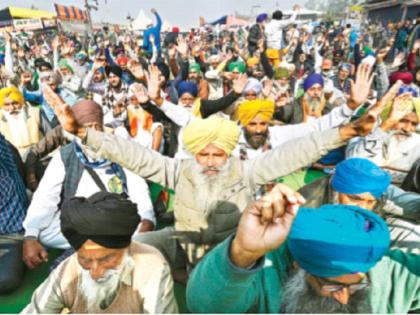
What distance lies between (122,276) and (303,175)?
3.71 m

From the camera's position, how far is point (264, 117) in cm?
364

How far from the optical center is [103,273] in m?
1.71

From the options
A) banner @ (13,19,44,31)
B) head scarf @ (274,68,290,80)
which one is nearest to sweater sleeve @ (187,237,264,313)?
head scarf @ (274,68,290,80)

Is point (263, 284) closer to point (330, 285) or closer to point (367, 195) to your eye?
point (330, 285)

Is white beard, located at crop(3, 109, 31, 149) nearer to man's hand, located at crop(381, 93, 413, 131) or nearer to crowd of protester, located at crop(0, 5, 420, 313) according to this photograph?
crowd of protester, located at crop(0, 5, 420, 313)

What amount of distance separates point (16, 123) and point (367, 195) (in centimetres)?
394

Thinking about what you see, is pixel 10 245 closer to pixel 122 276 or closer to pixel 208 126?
pixel 122 276

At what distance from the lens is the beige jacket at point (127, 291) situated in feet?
5.61

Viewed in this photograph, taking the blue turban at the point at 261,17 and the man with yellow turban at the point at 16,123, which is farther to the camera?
the blue turban at the point at 261,17

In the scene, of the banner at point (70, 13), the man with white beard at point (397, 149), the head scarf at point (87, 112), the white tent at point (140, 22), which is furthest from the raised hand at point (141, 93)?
the banner at point (70, 13)

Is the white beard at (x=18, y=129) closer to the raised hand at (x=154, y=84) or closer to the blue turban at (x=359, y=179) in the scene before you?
the raised hand at (x=154, y=84)

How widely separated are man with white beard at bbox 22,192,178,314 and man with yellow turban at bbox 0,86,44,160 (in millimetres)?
2898

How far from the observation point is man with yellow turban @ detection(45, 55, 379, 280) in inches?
87.1

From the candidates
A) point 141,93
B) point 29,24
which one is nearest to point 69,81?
point 141,93
